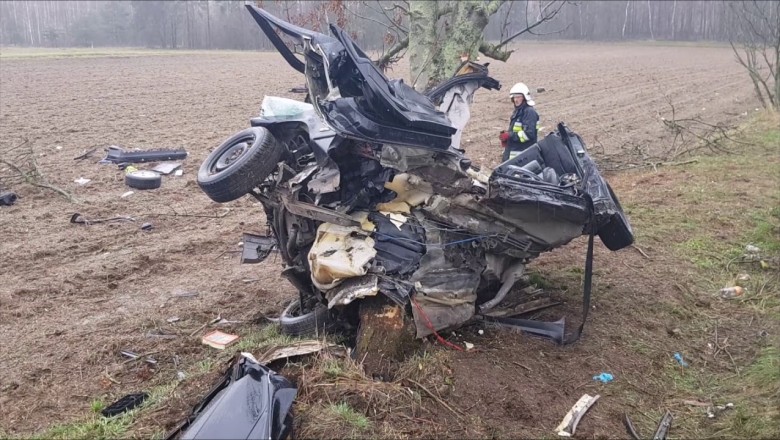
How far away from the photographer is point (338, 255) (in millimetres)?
4852

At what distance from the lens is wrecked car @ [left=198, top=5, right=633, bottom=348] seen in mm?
4836

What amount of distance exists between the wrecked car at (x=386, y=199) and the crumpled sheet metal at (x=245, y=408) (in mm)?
948

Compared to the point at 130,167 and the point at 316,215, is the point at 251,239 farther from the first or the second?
the point at 130,167

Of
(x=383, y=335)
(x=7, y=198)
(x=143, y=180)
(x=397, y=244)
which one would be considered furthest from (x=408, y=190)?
(x=7, y=198)

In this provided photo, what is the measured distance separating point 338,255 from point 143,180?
21.2 ft

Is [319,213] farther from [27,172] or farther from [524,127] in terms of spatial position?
[27,172]

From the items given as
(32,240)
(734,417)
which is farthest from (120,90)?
(734,417)

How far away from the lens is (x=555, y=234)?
5223 millimetres

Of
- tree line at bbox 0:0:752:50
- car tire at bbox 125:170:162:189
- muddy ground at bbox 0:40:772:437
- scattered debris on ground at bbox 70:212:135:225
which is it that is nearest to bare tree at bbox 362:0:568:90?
muddy ground at bbox 0:40:772:437

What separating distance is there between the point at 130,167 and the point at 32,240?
3.25 metres

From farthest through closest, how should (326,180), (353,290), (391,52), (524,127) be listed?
(391,52)
(524,127)
(326,180)
(353,290)

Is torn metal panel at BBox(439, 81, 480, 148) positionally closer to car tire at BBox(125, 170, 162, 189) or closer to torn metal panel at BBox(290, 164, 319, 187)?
torn metal panel at BBox(290, 164, 319, 187)

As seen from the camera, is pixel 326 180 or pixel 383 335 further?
pixel 326 180

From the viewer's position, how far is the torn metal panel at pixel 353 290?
471cm
